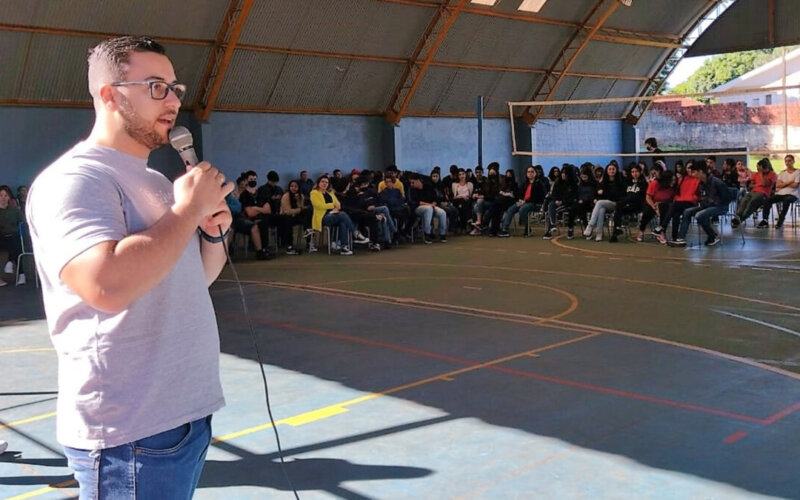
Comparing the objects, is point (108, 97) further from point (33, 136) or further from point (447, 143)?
point (447, 143)

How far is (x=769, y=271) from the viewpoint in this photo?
32.8 feet

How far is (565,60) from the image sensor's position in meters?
23.2

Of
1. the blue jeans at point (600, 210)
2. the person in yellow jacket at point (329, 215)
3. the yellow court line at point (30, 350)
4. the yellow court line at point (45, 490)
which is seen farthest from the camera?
the blue jeans at point (600, 210)

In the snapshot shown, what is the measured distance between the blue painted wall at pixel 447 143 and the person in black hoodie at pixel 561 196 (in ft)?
21.2

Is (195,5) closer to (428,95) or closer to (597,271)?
(428,95)

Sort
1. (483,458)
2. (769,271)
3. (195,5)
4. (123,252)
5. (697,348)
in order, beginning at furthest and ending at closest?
(195,5) → (769,271) → (697,348) → (483,458) → (123,252)

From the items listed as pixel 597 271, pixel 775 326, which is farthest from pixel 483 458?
pixel 597 271

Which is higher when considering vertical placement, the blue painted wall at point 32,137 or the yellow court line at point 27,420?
the blue painted wall at point 32,137

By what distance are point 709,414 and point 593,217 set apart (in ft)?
33.3

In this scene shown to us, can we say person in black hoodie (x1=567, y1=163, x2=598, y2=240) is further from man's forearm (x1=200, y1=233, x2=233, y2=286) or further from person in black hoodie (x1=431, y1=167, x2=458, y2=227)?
man's forearm (x1=200, y1=233, x2=233, y2=286)

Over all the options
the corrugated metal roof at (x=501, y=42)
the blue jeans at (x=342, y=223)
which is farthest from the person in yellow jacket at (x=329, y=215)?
the corrugated metal roof at (x=501, y=42)

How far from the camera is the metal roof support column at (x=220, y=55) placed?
53.8ft

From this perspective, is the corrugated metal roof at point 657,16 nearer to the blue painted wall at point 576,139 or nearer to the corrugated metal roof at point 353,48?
the corrugated metal roof at point 353,48

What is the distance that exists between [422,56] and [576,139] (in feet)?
25.4
